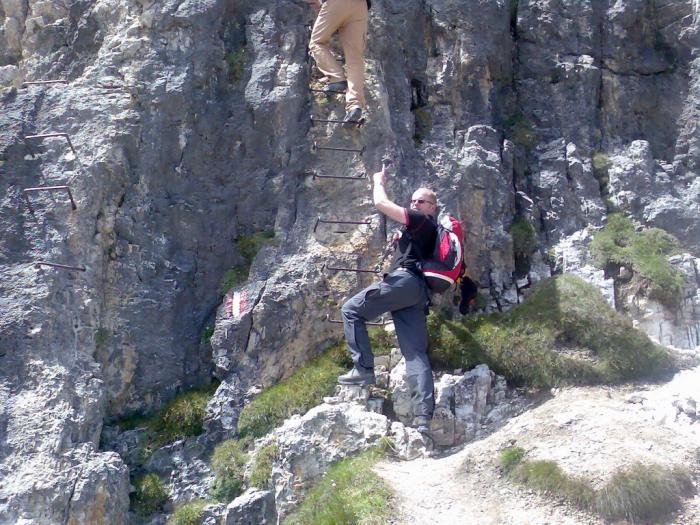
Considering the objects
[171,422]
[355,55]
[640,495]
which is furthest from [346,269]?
[640,495]

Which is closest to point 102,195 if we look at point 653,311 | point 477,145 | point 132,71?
point 132,71

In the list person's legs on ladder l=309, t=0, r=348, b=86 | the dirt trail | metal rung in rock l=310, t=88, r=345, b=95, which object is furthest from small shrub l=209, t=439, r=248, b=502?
person's legs on ladder l=309, t=0, r=348, b=86

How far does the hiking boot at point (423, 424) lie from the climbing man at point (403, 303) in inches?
1.7

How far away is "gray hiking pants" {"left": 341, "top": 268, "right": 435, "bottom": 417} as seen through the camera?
997 centimetres

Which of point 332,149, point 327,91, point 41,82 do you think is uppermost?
point 41,82

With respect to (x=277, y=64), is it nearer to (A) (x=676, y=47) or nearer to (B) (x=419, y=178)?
(B) (x=419, y=178)

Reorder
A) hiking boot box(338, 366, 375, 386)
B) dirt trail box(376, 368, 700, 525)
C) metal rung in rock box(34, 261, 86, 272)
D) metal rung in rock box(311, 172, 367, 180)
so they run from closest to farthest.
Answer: dirt trail box(376, 368, 700, 525) < hiking boot box(338, 366, 375, 386) < metal rung in rock box(34, 261, 86, 272) < metal rung in rock box(311, 172, 367, 180)

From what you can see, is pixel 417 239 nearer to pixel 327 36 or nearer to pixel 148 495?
pixel 327 36

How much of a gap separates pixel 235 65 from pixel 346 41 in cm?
191

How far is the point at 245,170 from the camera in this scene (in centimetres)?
1289

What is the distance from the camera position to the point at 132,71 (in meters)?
12.8

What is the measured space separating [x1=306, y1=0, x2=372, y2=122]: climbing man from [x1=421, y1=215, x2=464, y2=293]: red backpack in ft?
10.3

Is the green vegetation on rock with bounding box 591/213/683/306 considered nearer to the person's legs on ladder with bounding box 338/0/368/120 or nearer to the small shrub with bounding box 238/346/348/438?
the person's legs on ladder with bounding box 338/0/368/120

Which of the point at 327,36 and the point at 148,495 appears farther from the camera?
the point at 327,36
